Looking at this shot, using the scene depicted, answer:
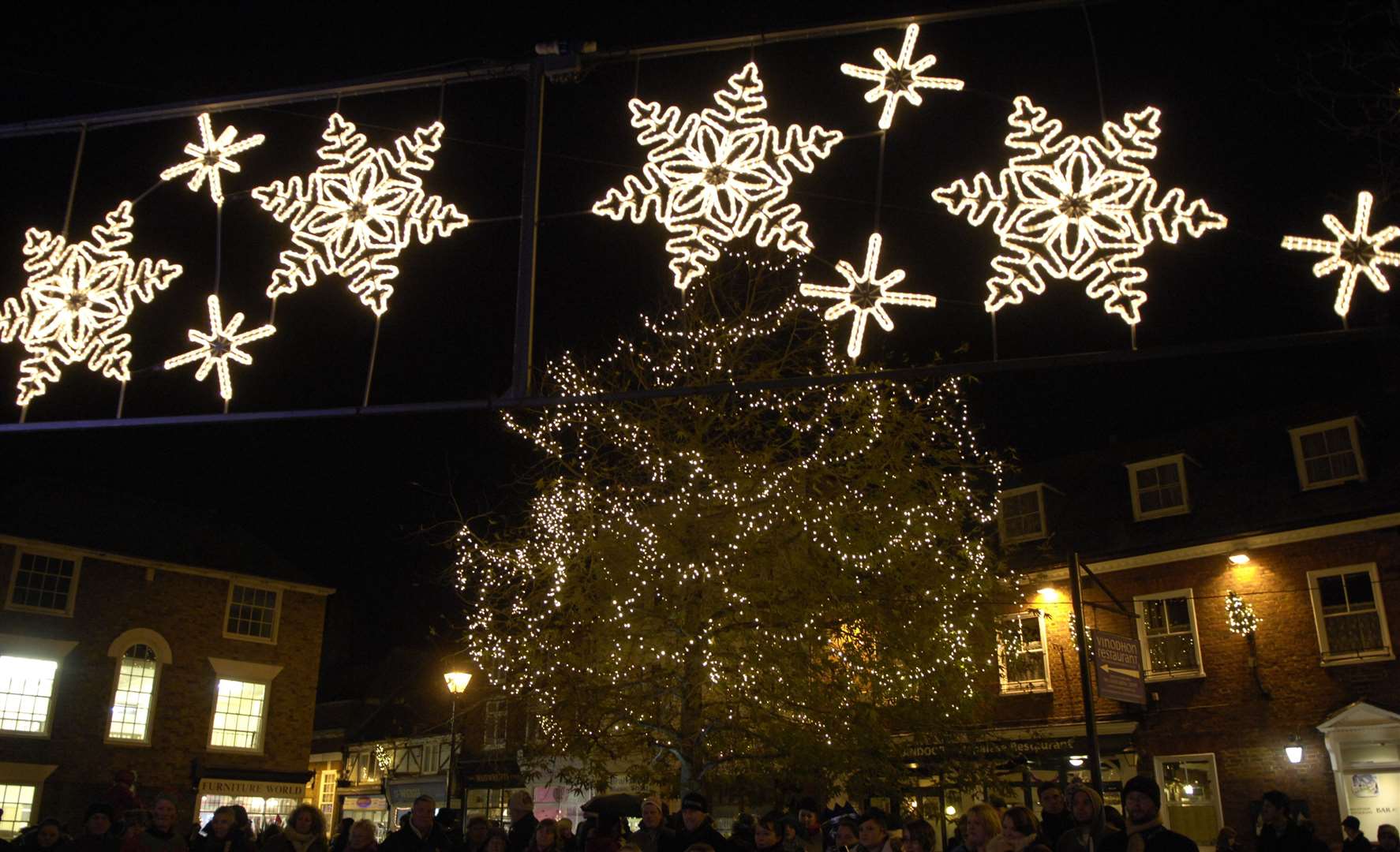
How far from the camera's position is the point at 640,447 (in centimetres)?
1783

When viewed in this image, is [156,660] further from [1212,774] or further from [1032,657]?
[1212,774]

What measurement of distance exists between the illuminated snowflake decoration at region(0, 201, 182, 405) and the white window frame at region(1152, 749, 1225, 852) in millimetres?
19349

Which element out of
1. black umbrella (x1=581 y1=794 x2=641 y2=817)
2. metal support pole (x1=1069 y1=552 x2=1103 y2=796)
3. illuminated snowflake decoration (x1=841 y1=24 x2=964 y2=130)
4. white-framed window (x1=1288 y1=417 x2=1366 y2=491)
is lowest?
black umbrella (x1=581 y1=794 x2=641 y2=817)

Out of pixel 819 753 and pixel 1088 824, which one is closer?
pixel 1088 824

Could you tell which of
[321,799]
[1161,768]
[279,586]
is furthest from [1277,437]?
[321,799]

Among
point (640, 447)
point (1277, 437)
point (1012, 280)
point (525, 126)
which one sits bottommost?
point (1012, 280)

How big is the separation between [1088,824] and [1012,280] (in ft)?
11.5

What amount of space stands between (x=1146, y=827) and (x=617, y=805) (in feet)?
32.7

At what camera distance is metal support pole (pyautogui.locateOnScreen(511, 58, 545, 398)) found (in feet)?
23.9

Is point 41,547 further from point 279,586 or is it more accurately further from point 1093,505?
point 1093,505

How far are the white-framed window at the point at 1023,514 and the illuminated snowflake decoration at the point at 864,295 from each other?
20549 millimetres

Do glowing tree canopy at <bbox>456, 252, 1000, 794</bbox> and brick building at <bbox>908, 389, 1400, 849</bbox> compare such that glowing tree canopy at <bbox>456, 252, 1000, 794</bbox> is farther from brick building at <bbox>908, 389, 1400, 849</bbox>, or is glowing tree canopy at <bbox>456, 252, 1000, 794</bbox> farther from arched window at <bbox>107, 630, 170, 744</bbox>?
arched window at <bbox>107, 630, 170, 744</bbox>

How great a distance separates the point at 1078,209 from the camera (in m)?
6.89

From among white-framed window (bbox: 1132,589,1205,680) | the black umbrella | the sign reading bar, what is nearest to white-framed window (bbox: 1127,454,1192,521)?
white-framed window (bbox: 1132,589,1205,680)
